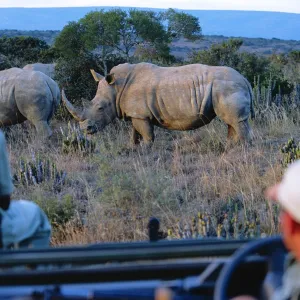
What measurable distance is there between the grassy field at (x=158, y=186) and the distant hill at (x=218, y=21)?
11386 centimetres

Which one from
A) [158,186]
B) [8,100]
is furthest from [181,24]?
[158,186]

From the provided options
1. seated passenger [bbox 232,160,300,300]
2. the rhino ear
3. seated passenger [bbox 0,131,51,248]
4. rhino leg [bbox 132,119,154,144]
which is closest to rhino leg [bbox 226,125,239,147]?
rhino leg [bbox 132,119,154,144]

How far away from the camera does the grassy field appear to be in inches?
244

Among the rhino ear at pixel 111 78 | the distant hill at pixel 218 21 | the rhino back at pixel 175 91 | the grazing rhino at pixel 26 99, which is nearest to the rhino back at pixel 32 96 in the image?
the grazing rhino at pixel 26 99

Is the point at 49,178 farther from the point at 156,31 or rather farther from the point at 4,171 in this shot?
the point at 156,31

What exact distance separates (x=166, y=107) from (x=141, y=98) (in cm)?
42

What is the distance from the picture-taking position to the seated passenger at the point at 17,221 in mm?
3510

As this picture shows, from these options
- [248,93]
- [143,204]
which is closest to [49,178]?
[143,204]

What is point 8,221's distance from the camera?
3.52m

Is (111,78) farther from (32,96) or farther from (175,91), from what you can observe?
(32,96)

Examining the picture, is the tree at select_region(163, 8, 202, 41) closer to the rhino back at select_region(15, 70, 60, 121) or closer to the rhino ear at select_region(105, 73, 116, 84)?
the rhino back at select_region(15, 70, 60, 121)

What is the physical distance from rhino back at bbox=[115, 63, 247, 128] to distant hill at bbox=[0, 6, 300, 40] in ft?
373

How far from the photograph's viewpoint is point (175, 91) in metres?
10.5

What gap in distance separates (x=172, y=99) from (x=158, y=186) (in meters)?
3.47
